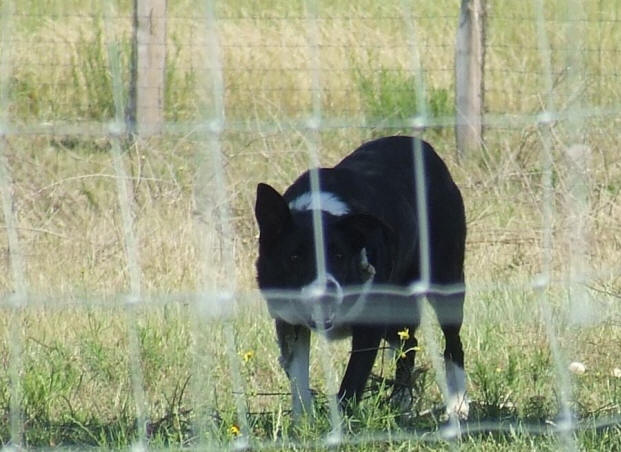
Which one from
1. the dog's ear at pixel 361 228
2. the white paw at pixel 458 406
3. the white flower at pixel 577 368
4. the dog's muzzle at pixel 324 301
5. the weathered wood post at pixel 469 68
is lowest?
the white paw at pixel 458 406

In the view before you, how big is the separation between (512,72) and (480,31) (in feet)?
4.20

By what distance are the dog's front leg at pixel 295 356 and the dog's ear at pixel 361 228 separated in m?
0.35

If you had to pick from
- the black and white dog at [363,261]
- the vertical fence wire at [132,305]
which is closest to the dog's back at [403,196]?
the black and white dog at [363,261]

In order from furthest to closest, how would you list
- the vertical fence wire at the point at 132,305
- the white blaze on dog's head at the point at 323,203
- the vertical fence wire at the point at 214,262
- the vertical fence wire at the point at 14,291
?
1. the white blaze on dog's head at the point at 323,203
2. the vertical fence wire at the point at 14,291
3. the vertical fence wire at the point at 214,262
4. the vertical fence wire at the point at 132,305

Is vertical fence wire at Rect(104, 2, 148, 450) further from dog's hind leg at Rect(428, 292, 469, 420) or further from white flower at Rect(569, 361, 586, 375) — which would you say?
white flower at Rect(569, 361, 586, 375)

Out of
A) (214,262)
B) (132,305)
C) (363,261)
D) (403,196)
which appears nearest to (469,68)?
(214,262)

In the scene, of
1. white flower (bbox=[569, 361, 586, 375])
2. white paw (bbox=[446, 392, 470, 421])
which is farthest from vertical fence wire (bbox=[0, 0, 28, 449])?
white flower (bbox=[569, 361, 586, 375])

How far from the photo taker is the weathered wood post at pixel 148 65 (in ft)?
22.9

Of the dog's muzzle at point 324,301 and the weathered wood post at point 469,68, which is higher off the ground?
the weathered wood post at point 469,68

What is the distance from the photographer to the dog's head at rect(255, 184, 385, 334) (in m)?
4.37

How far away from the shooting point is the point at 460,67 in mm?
7430

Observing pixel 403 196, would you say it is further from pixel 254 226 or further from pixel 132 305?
pixel 254 226

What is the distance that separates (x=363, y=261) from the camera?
445 cm

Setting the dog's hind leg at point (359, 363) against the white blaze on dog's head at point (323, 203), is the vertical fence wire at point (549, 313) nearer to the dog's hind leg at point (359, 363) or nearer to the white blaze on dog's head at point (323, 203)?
the dog's hind leg at point (359, 363)
